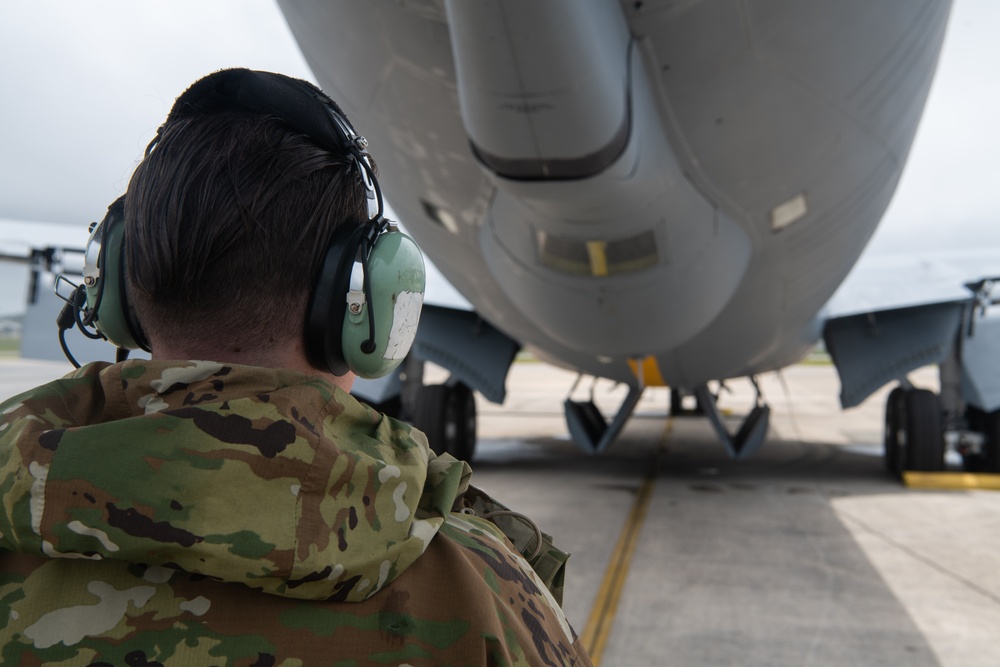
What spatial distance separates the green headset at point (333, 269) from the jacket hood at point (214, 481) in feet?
0.35

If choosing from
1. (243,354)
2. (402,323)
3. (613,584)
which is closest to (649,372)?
(613,584)

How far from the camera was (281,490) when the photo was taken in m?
0.83

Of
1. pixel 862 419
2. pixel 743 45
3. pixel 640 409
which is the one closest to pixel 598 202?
pixel 743 45

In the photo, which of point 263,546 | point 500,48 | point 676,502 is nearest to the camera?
point 263,546

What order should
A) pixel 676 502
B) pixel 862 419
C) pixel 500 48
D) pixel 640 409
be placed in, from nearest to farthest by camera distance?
pixel 500 48 → pixel 676 502 → pixel 862 419 → pixel 640 409

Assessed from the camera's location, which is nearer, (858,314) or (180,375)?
(180,375)

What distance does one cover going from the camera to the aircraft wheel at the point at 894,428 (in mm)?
9188

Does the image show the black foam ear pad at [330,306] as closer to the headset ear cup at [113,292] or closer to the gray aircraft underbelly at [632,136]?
the headset ear cup at [113,292]

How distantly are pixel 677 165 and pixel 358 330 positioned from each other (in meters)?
3.19

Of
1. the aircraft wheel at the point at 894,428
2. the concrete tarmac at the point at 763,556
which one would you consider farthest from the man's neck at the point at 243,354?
the aircraft wheel at the point at 894,428

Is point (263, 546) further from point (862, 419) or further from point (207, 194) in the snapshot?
point (862, 419)

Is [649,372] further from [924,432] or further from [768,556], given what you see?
[924,432]

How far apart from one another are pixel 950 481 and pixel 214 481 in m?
9.47

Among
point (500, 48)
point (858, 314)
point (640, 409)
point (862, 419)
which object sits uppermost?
point (500, 48)
